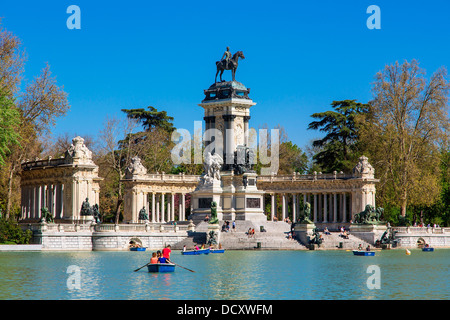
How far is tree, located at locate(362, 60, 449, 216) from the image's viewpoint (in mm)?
88500

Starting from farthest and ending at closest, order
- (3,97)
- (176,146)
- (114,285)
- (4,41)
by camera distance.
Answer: (176,146) → (4,41) → (3,97) → (114,285)

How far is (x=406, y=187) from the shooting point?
88.2 m

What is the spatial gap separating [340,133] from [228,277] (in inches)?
2482

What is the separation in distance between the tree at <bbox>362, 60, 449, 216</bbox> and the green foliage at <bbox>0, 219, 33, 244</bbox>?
3902cm

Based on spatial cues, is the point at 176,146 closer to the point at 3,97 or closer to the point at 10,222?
the point at 10,222

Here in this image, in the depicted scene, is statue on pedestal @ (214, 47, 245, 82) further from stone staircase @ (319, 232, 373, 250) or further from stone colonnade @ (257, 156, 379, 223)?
stone staircase @ (319, 232, 373, 250)

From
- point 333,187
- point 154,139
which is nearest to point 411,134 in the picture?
point 333,187

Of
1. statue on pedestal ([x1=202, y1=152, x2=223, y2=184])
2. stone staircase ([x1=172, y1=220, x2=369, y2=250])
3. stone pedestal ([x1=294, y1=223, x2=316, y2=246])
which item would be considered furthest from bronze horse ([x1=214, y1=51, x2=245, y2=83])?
stone pedestal ([x1=294, y1=223, x2=316, y2=246])

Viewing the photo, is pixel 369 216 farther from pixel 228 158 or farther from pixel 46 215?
pixel 46 215

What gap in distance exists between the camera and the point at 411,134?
9081cm

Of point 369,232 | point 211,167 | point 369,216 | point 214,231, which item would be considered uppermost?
point 211,167
